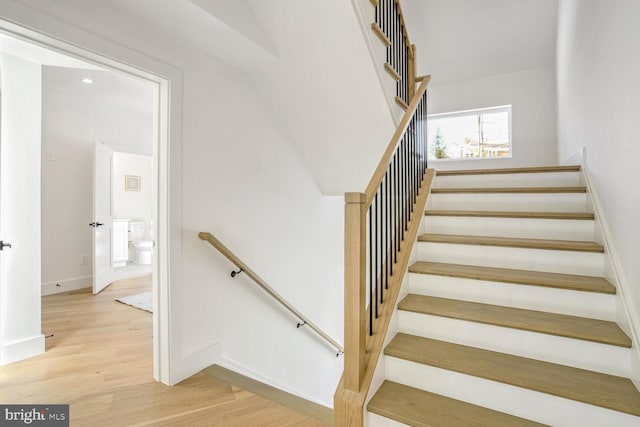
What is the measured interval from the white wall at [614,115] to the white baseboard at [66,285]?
5610mm

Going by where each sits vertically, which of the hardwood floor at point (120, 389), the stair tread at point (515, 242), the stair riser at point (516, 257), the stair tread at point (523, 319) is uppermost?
the stair tread at point (515, 242)

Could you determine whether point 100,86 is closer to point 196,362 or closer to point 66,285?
point 66,285

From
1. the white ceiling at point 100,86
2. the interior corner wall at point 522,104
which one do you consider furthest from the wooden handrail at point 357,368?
the interior corner wall at point 522,104

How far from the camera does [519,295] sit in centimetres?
178

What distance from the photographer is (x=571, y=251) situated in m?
1.88

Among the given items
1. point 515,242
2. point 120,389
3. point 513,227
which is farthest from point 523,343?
point 120,389

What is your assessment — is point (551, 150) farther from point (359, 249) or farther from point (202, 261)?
point (202, 261)

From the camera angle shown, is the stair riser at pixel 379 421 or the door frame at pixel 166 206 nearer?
the stair riser at pixel 379 421

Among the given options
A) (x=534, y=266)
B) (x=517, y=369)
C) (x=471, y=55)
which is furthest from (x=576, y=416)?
(x=471, y=55)

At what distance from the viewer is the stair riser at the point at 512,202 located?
2256 millimetres

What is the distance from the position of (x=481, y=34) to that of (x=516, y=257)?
12.2 ft

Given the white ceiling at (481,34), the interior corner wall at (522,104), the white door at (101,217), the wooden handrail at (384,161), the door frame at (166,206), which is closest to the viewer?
the wooden handrail at (384,161)

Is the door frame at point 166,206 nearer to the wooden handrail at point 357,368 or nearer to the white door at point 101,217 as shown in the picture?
the wooden handrail at point 357,368

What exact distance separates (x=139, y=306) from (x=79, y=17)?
122 inches
